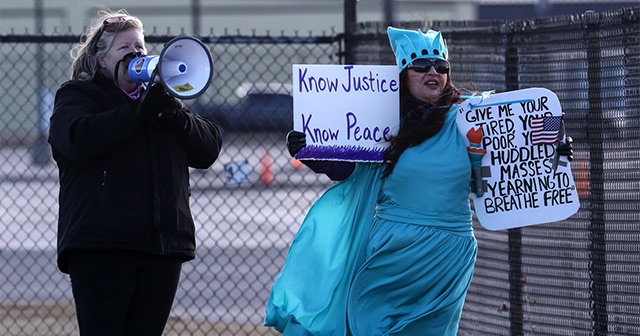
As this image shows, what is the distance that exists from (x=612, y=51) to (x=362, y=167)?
4.44ft

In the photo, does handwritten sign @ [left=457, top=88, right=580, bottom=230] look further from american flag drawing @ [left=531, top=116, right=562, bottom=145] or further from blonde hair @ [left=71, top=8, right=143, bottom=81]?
blonde hair @ [left=71, top=8, right=143, bottom=81]

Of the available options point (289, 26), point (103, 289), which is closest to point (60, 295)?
point (103, 289)

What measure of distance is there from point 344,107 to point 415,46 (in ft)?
1.35

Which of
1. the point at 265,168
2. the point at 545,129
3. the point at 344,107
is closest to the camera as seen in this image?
the point at 545,129

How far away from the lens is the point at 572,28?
5.16m

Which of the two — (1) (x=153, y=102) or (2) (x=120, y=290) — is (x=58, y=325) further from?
(1) (x=153, y=102)

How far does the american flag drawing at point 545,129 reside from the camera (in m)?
4.33

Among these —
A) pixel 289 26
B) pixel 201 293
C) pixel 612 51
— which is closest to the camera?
pixel 612 51

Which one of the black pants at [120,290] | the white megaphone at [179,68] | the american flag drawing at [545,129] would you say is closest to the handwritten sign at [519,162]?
the american flag drawing at [545,129]

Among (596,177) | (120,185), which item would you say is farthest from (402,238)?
(596,177)

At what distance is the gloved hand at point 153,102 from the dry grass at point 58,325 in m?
2.93

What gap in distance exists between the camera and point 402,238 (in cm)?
422

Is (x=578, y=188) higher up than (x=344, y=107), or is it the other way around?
(x=344, y=107)

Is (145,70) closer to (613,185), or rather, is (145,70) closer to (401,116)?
(401,116)
